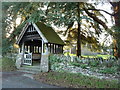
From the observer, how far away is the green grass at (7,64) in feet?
35.7

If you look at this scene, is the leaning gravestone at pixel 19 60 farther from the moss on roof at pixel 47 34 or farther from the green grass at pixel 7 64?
the moss on roof at pixel 47 34

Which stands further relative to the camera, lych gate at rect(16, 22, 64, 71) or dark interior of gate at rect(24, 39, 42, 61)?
dark interior of gate at rect(24, 39, 42, 61)

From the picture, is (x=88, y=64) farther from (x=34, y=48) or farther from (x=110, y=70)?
A: (x=34, y=48)

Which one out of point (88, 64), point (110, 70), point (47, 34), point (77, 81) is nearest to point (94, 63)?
point (88, 64)

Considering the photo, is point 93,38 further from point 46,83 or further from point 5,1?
point 5,1

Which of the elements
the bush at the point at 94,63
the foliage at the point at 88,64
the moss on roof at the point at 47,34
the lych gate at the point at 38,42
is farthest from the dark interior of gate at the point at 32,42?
the bush at the point at 94,63

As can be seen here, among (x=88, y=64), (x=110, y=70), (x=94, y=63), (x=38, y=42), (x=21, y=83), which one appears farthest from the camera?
(x=38, y=42)

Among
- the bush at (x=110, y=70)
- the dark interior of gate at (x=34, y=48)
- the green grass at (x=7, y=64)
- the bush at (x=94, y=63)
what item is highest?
the dark interior of gate at (x=34, y=48)

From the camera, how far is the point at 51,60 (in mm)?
9250

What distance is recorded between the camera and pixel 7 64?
1138 cm

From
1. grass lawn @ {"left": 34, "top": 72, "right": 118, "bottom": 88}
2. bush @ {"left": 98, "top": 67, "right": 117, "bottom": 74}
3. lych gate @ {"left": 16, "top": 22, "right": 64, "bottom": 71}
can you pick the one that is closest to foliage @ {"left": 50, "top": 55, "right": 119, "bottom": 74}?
bush @ {"left": 98, "top": 67, "right": 117, "bottom": 74}

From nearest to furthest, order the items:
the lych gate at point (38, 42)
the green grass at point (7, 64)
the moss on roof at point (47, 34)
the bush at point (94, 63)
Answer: the bush at point (94, 63) → the lych gate at point (38, 42) → the moss on roof at point (47, 34) → the green grass at point (7, 64)

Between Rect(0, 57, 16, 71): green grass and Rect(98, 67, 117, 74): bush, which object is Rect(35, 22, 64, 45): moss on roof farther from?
Rect(98, 67, 117, 74): bush

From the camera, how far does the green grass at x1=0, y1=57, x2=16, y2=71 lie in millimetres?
10875
